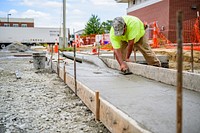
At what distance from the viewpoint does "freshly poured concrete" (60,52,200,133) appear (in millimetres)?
2381

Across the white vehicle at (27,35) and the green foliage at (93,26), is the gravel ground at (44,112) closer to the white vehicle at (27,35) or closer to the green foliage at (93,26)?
the white vehicle at (27,35)

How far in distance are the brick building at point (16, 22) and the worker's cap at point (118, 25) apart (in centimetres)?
6979

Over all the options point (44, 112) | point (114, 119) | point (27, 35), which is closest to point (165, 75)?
point (44, 112)

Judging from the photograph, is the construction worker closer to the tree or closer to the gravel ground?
the gravel ground

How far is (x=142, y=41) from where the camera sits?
6.48 meters

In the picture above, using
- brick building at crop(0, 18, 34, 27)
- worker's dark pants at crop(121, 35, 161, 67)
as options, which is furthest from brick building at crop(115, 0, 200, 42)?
brick building at crop(0, 18, 34, 27)

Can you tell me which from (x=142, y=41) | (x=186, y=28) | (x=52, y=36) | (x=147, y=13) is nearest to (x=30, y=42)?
(x=52, y=36)

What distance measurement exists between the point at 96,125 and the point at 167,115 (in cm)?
94

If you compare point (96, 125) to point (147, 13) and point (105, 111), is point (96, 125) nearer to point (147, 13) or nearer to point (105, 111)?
point (105, 111)

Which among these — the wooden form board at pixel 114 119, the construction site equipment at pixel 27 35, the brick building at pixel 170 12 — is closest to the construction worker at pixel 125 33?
the wooden form board at pixel 114 119

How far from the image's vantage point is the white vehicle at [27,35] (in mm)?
41469

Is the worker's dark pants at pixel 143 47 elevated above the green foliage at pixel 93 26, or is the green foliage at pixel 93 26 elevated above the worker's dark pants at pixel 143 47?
the green foliage at pixel 93 26

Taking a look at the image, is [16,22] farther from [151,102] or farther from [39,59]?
[151,102]

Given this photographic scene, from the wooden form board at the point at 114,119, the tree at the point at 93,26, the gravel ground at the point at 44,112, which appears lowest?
the gravel ground at the point at 44,112
